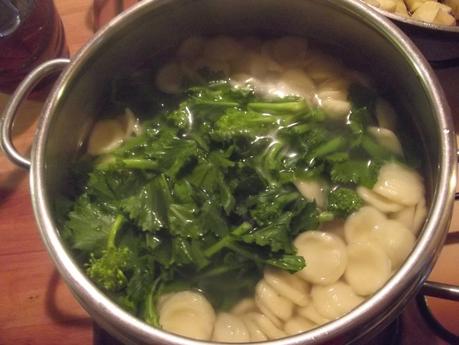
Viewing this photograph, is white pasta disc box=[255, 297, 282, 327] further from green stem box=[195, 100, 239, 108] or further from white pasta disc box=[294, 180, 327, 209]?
green stem box=[195, 100, 239, 108]

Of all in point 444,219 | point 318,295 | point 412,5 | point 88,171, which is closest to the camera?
point 444,219

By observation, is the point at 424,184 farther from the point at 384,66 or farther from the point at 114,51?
the point at 114,51

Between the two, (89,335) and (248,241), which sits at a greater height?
(248,241)

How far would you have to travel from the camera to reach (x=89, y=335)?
1.13 m

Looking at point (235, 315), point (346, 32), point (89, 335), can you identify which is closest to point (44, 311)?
point (89, 335)

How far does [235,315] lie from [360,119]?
46 cm

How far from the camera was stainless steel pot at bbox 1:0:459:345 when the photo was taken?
0.79m

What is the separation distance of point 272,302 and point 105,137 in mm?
479

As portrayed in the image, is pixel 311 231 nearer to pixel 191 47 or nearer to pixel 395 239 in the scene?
pixel 395 239

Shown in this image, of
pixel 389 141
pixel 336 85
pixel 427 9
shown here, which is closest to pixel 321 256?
pixel 389 141

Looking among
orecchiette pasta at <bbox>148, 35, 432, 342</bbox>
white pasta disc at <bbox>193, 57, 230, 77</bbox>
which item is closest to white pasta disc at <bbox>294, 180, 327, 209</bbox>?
orecchiette pasta at <bbox>148, 35, 432, 342</bbox>

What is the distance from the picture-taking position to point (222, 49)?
125 cm

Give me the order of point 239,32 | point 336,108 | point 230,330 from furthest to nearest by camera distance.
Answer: point 239,32
point 336,108
point 230,330

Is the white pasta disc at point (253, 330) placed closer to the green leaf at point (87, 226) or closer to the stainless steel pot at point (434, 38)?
the green leaf at point (87, 226)
